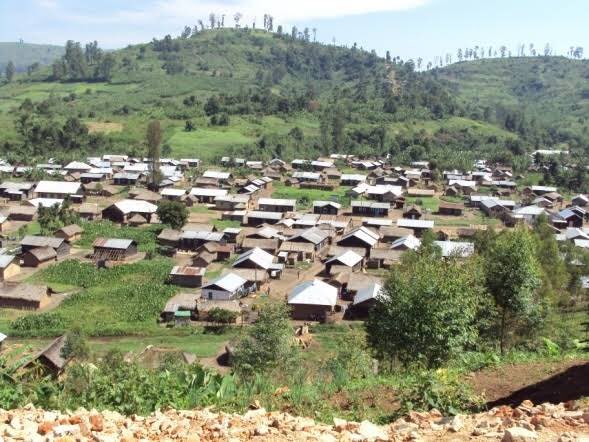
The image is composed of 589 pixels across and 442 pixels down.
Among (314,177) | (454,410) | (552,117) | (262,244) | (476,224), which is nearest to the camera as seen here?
(454,410)

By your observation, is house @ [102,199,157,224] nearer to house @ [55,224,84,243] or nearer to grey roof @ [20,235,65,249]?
house @ [55,224,84,243]

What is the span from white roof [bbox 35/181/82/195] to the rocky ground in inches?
1882

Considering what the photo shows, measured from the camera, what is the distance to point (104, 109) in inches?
3999

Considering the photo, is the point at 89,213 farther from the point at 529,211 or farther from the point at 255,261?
the point at 529,211

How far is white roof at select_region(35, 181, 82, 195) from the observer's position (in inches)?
2009

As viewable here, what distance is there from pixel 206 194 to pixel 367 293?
1130 inches

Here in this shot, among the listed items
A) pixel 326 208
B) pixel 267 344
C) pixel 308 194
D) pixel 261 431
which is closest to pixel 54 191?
pixel 308 194

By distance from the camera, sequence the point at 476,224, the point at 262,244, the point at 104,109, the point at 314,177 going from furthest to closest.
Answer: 1. the point at 104,109
2. the point at 314,177
3. the point at 476,224
4. the point at 262,244

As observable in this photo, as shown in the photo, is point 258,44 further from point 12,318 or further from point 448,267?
point 448,267

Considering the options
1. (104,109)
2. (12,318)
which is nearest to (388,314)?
(12,318)

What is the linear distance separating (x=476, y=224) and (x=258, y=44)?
131256 mm

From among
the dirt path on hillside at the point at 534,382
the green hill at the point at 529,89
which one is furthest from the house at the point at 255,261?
the green hill at the point at 529,89

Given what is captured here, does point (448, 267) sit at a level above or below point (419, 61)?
below

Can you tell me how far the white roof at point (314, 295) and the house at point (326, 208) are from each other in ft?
68.5
